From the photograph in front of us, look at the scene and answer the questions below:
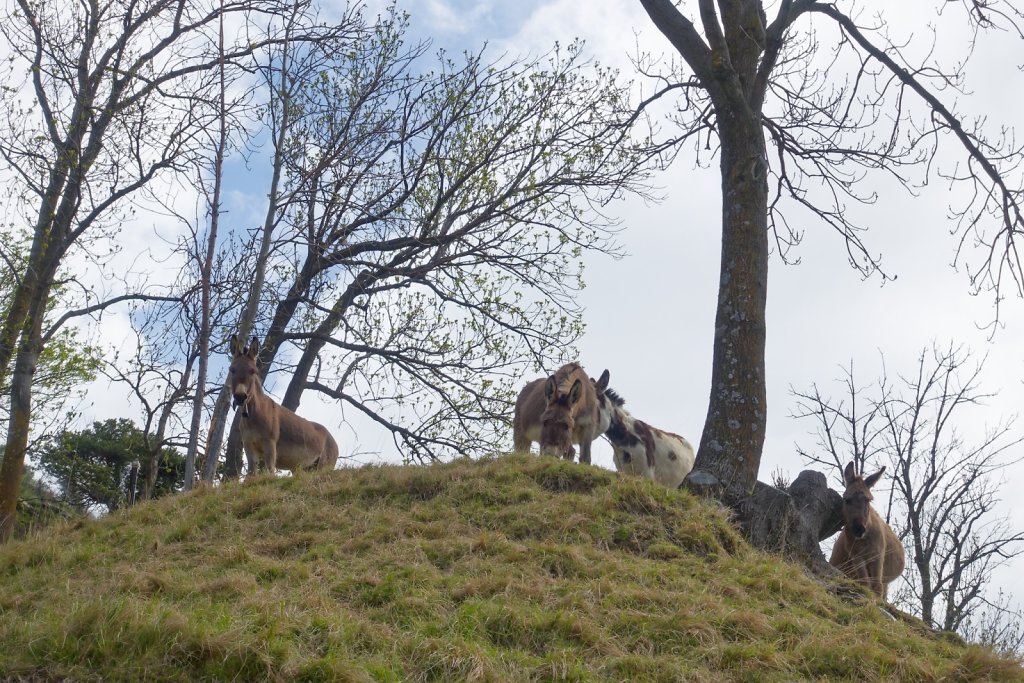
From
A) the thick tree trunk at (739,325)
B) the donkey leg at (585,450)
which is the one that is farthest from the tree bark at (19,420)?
the thick tree trunk at (739,325)

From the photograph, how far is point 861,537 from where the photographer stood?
13.1 metres

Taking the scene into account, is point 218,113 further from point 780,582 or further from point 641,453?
point 780,582

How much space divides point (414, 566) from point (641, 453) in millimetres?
7851

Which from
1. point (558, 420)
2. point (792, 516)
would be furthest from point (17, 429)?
point (792, 516)

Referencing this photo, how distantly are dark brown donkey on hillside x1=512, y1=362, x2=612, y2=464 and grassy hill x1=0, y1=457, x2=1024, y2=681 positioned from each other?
176 cm

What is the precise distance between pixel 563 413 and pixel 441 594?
18.8 ft

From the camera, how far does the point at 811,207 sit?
14977mm

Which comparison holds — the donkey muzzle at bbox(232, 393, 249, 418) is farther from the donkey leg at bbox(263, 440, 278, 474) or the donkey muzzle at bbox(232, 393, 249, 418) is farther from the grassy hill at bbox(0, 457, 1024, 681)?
the grassy hill at bbox(0, 457, 1024, 681)

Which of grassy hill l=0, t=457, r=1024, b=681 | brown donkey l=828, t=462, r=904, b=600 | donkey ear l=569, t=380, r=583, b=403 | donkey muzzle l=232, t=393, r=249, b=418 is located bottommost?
grassy hill l=0, t=457, r=1024, b=681

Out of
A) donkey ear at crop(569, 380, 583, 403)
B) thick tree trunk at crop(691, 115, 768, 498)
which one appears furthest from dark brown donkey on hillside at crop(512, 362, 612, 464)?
thick tree trunk at crop(691, 115, 768, 498)

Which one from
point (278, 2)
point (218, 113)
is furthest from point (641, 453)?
point (278, 2)

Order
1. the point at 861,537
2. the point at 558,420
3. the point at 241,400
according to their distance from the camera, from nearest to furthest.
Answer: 1. the point at 861,537
2. the point at 558,420
3. the point at 241,400

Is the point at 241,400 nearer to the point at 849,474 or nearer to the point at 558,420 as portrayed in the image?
the point at 558,420

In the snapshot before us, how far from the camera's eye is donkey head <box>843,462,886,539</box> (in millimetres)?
12906
